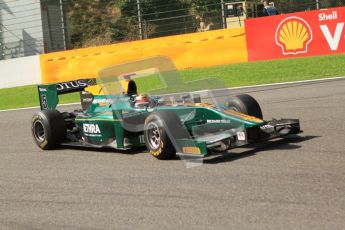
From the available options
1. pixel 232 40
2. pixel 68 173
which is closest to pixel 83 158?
pixel 68 173

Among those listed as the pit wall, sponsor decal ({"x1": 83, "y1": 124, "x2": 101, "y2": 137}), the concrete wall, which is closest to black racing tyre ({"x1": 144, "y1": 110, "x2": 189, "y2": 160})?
sponsor decal ({"x1": 83, "y1": 124, "x2": 101, "y2": 137})

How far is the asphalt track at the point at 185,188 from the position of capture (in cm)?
421

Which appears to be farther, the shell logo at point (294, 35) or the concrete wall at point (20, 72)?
the concrete wall at point (20, 72)

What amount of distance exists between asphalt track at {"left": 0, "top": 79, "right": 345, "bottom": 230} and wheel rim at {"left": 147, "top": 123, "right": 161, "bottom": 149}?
0.65 feet

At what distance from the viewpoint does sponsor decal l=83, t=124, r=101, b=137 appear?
7.54m

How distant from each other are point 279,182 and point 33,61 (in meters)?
16.5

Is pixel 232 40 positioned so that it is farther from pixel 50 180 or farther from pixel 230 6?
pixel 50 180


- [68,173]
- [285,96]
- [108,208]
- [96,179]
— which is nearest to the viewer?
[108,208]

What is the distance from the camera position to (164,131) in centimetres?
625

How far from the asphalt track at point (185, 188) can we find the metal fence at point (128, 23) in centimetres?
1135

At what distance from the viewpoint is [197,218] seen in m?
4.26

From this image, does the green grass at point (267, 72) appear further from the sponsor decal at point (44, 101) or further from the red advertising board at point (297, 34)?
the sponsor decal at point (44, 101)

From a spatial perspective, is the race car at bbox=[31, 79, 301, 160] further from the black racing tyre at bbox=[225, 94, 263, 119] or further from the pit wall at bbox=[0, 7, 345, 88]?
the pit wall at bbox=[0, 7, 345, 88]

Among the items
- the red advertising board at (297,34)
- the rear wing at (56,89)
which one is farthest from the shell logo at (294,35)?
the rear wing at (56,89)
